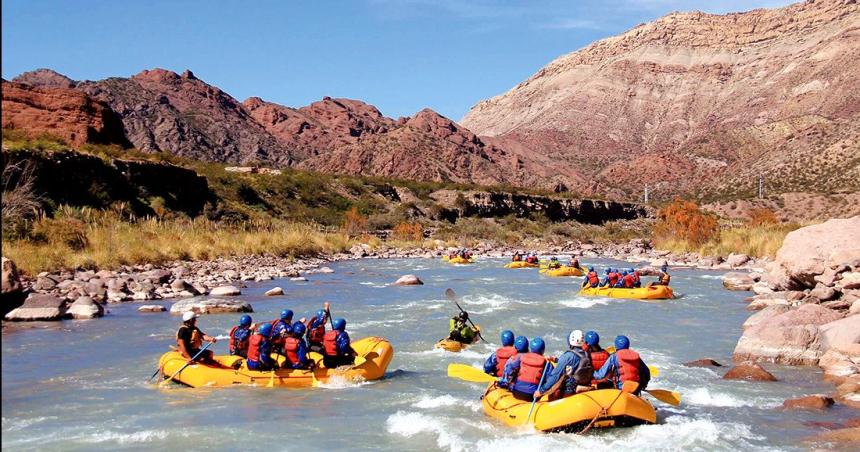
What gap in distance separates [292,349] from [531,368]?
380cm

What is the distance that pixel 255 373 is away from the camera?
407 inches

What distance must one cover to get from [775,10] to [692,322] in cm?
15381

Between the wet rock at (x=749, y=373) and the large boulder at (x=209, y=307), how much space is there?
10.1m

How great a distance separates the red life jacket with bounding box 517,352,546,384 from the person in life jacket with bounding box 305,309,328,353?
383 cm

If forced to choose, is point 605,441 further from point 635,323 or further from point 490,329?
point 635,323

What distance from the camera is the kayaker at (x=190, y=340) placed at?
10.2 metres

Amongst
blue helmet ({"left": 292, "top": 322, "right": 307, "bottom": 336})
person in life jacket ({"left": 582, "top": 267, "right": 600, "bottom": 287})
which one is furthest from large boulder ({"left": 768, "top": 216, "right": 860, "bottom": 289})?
blue helmet ({"left": 292, "top": 322, "right": 307, "bottom": 336})

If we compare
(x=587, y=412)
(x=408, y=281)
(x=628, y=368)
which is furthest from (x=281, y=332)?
(x=408, y=281)

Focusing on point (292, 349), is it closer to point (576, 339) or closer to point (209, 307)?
point (576, 339)

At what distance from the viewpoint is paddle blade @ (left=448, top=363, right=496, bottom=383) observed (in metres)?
10.4

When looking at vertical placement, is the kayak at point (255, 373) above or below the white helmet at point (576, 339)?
below

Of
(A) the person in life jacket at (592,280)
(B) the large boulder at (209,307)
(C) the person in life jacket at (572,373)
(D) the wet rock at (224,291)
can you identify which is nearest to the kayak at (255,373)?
(C) the person in life jacket at (572,373)

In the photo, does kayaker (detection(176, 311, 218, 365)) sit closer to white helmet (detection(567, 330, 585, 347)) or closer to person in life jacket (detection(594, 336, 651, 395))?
white helmet (detection(567, 330, 585, 347))

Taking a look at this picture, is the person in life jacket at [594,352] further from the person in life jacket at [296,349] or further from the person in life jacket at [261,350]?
the person in life jacket at [261,350]
